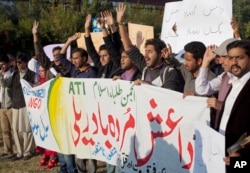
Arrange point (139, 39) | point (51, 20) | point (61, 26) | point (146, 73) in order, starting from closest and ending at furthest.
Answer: point (146, 73) < point (139, 39) < point (61, 26) < point (51, 20)

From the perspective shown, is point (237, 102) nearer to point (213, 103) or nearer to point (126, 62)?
point (213, 103)

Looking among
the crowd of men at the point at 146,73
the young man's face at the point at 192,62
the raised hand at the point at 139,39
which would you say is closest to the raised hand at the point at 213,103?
the crowd of men at the point at 146,73

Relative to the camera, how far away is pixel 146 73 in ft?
16.9

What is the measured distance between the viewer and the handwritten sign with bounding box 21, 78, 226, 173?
455cm

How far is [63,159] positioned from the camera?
21.6 ft

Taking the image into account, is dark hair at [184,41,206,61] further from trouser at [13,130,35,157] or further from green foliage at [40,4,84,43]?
green foliage at [40,4,84,43]

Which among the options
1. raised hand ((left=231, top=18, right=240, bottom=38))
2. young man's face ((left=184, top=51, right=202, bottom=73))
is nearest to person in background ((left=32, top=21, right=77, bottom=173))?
raised hand ((left=231, top=18, right=240, bottom=38))

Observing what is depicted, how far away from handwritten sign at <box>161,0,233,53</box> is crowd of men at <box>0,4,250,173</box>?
0.95 feet

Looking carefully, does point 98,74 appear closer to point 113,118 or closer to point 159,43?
point 113,118

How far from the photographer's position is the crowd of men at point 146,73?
12.0 feet

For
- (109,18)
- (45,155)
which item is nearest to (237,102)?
(109,18)

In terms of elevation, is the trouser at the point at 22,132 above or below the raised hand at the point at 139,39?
below

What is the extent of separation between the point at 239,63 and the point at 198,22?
319 cm

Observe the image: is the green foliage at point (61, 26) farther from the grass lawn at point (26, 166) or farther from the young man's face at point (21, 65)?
the grass lawn at point (26, 166)
